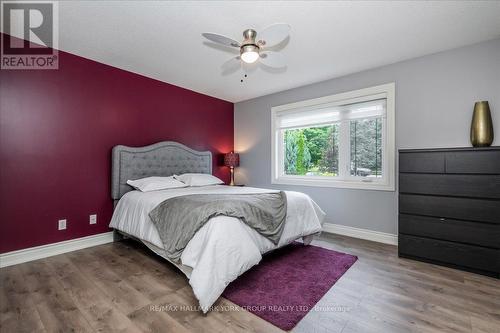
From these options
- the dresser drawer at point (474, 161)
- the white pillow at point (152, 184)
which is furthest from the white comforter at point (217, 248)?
the dresser drawer at point (474, 161)

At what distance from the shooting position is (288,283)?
211 cm

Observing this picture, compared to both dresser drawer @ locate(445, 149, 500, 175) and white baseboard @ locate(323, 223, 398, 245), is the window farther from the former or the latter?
dresser drawer @ locate(445, 149, 500, 175)

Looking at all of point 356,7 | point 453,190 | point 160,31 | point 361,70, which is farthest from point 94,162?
point 453,190

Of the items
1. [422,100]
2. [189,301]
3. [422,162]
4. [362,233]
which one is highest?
[422,100]

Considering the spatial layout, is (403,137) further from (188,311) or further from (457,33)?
(188,311)

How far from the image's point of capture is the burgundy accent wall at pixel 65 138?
2.50 m

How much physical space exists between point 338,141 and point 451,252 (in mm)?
1950

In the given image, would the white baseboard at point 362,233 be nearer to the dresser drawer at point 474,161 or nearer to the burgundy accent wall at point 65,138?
Answer: the dresser drawer at point 474,161

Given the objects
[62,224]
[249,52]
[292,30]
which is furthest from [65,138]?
[292,30]

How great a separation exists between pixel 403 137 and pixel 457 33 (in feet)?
3.88

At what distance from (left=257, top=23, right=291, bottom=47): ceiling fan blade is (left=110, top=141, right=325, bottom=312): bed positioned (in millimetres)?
1573

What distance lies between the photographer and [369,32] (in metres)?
2.41

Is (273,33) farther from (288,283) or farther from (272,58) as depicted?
(288,283)

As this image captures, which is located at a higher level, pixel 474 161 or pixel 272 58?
pixel 272 58
